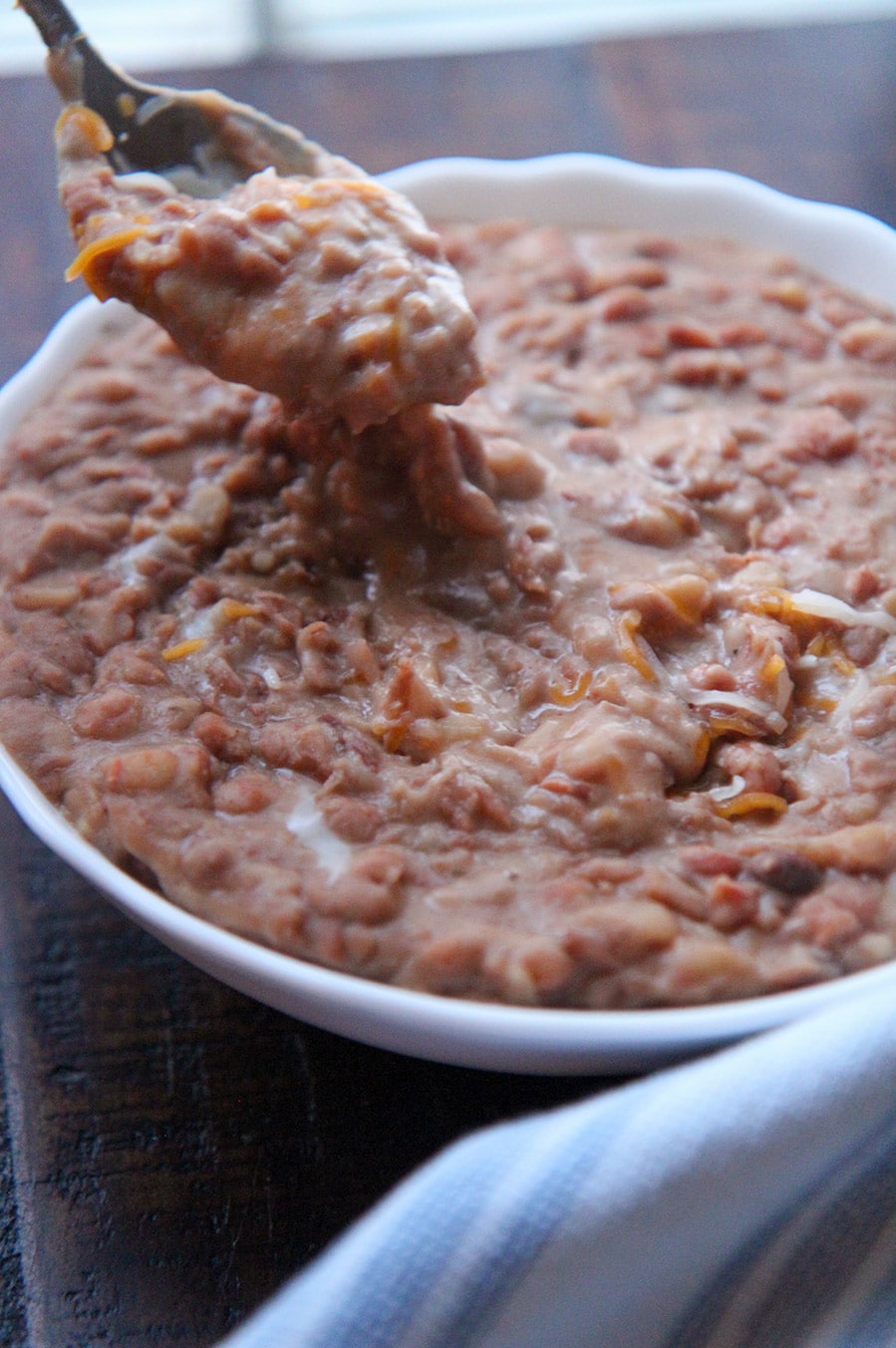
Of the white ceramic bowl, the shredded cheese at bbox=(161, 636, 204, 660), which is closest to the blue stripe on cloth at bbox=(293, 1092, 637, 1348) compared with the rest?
the white ceramic bowl

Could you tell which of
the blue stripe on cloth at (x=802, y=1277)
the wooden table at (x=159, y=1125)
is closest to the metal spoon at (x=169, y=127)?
the wooden table at (x=159, y=1125)

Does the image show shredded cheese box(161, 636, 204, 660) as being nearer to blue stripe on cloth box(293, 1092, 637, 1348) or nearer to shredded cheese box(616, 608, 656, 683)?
shredded cheese box(616, 608, 656, 683)

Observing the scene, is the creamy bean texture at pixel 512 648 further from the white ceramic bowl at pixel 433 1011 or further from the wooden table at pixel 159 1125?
the wooden table at pixel 159 1125

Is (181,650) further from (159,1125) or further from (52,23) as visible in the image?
(52,23)

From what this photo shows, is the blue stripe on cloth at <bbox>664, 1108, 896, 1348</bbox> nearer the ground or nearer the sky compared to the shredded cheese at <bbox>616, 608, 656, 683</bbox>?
nearer the ground

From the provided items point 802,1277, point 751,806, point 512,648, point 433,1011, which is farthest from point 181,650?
point 802,1277

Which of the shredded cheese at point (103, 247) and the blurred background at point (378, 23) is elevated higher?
the shredded cheese at point (103, 247)

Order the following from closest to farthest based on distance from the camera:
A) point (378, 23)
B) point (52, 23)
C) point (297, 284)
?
point (297, 284), point (52, 23), point (378, 23)
